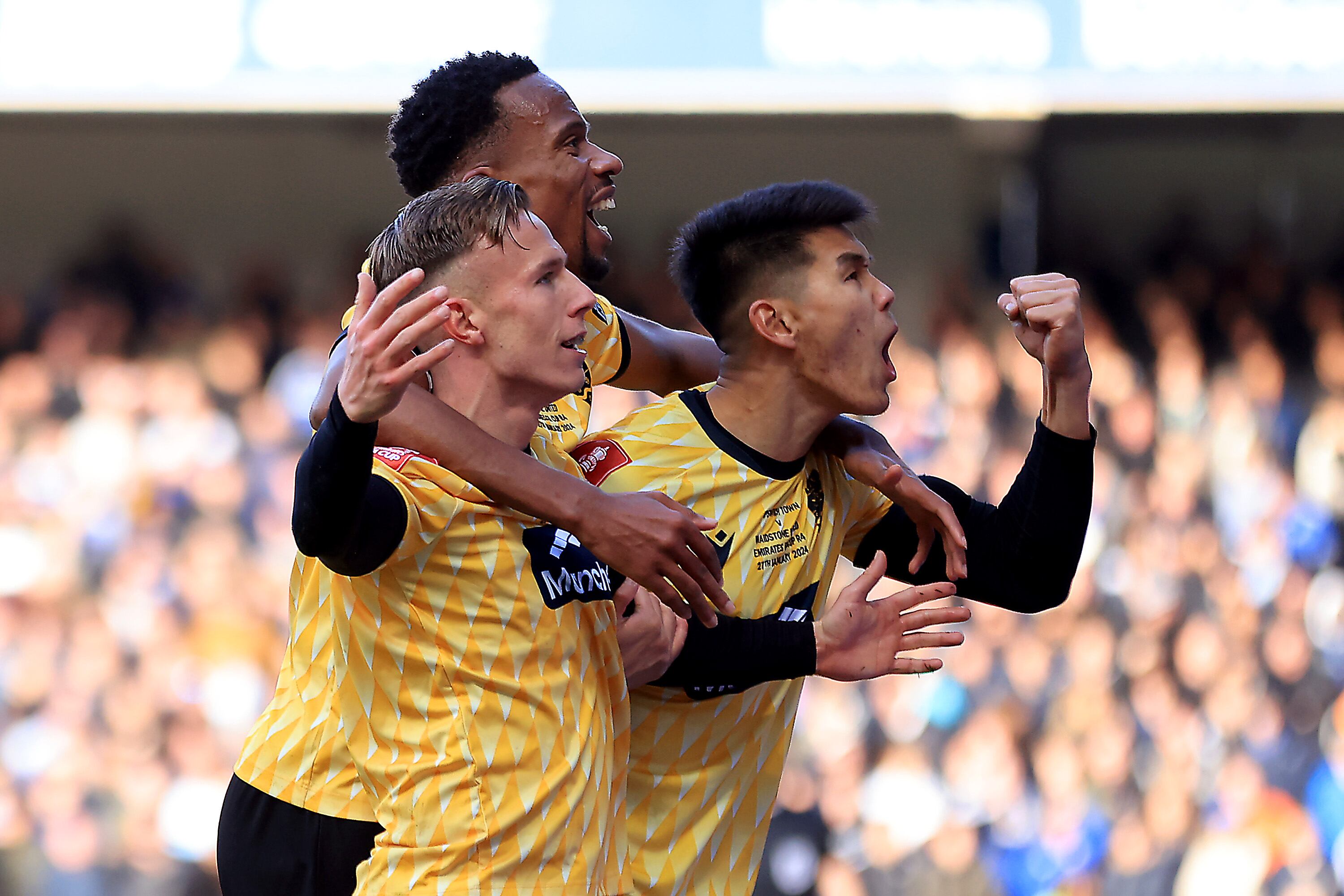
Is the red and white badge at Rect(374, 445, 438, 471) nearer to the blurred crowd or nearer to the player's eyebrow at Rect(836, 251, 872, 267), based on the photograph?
the player's eyebrow at Rect(836, 251, 872, 267)

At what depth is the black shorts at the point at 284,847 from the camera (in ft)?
6.38

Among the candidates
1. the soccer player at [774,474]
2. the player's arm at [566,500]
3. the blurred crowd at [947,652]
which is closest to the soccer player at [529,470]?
the player's arm at [566,500]

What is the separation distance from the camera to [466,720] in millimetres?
1686

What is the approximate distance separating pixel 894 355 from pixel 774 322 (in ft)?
14.4

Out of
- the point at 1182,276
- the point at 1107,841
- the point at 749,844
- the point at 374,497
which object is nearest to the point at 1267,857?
the point at 1107,841

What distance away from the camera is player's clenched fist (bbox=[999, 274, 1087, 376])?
2084 millimetres

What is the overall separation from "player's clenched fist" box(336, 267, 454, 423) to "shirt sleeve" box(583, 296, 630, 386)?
37.8 inches

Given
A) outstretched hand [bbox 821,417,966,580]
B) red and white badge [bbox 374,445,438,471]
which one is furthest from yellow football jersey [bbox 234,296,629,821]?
outstretched hand [bbox 821,417,966,580]

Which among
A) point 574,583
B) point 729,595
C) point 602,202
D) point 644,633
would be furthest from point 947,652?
point 574,583

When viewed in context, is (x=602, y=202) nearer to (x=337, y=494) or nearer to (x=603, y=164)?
(x=603, y=164)

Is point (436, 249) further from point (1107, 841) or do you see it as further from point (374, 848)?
point (1107, 841)

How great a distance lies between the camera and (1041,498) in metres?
2.25

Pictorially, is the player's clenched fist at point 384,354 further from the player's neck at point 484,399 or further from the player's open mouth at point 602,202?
the player's open mouth at point 602,202

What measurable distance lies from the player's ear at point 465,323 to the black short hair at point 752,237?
589 millimetres
